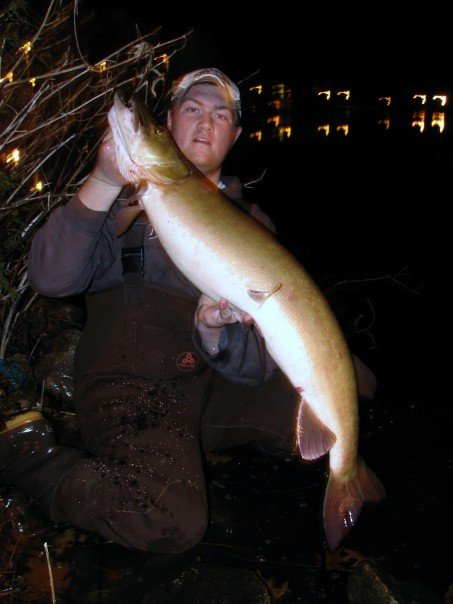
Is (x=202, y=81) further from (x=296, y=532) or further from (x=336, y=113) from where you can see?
(x=336, y=113)

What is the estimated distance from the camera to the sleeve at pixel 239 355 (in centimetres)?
254

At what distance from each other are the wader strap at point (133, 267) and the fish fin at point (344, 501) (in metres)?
1.43

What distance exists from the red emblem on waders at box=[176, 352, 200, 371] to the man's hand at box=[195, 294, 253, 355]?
197mm

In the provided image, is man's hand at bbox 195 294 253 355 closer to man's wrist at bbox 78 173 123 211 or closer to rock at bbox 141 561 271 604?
man's wrist at bbox 78 173 123 211

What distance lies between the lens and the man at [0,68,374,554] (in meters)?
2.28

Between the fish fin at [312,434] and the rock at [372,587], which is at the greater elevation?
the fish fin at [312,434]

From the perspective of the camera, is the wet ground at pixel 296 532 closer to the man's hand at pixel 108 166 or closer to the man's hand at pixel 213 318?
the man's hand at pixel 213 318

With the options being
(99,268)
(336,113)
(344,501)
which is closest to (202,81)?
(99,268)

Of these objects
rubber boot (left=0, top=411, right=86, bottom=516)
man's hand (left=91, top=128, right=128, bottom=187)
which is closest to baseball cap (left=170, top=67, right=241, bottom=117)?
man's hand (left=91, top=128, right=128, bottom=187)

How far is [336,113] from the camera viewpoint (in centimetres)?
4075

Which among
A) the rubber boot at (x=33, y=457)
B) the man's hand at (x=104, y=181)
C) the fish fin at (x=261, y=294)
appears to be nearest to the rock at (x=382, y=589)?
the fish fin at (x=261, y=294)

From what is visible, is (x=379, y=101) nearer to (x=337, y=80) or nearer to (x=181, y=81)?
(x=337, y=80)

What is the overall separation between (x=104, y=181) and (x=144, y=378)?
1103mm

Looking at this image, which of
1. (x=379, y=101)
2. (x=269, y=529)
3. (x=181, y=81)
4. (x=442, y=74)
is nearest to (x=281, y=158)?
(x=181, y=81)
